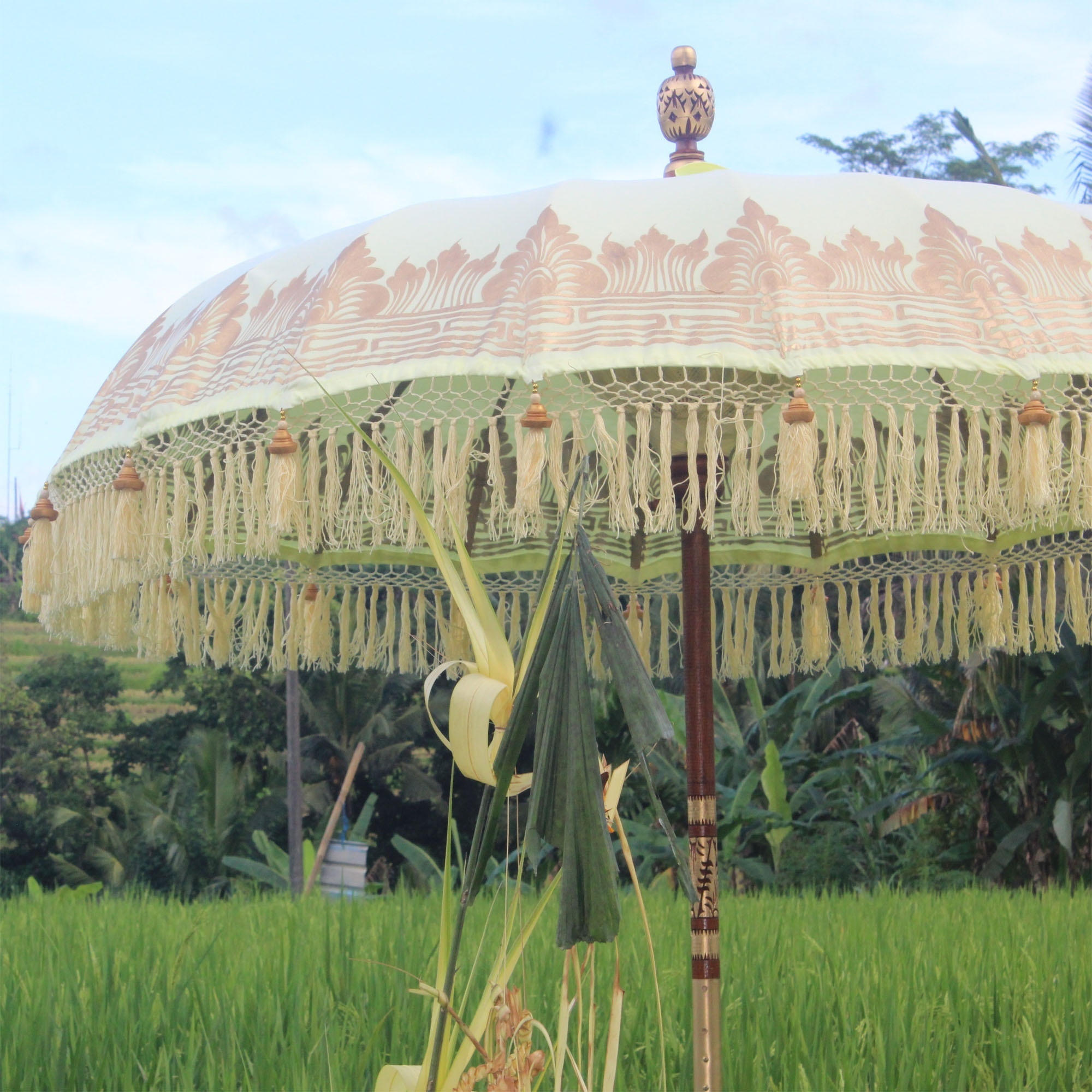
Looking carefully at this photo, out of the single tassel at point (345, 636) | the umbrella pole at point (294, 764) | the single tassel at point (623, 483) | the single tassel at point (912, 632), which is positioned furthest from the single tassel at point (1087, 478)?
the umbrella pole at point (294, 764)

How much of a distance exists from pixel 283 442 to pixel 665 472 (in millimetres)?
452

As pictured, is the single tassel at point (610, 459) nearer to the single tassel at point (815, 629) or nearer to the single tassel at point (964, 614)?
the single tassel at point (815, 629)

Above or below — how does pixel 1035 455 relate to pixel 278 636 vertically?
above

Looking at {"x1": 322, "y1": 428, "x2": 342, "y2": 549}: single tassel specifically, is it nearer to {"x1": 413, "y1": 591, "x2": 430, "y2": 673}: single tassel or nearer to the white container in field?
{"x1": 413, "y1": 591, "x2": 430, "y2": 673}: single tassel

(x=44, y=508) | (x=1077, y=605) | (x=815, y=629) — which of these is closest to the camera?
(x=44, y=508)

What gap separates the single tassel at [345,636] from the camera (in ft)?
8.36

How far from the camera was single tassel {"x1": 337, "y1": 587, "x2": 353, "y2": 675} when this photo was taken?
2.55 meters

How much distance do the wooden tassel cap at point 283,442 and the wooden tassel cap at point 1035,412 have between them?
85 centimetres

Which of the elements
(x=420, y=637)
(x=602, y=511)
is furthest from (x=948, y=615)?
(x=420, y=637)

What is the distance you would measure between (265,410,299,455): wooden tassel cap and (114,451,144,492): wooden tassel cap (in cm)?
25

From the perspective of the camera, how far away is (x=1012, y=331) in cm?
142

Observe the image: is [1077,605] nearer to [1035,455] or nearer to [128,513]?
[1035,455]

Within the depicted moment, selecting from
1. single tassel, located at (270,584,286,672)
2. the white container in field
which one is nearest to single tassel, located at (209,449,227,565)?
single tassel, located at (270,584,286,672)

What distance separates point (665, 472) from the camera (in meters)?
1.40
